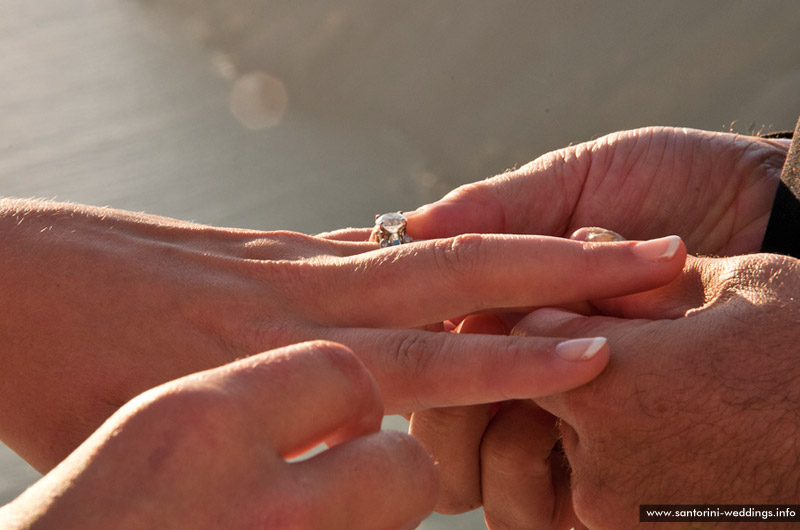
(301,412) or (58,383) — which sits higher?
(58,383)

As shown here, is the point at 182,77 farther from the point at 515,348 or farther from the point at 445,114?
the point at 515,348

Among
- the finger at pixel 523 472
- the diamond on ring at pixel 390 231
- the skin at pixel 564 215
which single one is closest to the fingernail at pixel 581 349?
the skin at pixel 564 215

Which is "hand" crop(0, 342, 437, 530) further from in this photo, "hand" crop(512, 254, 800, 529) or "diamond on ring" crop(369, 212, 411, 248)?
"diamond on ring" crop(369, 212, 411, 248)

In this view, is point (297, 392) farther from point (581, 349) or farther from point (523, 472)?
point (523, 472)

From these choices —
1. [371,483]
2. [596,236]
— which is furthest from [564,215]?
[371,483]

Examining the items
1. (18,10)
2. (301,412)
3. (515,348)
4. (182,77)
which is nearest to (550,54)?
(182,77)

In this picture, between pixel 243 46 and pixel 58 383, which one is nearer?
pixel 58 383

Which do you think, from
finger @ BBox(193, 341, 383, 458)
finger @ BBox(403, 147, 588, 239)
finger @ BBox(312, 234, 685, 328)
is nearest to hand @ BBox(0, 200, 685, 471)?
finger @ BBox(312, 234, 685, 328)

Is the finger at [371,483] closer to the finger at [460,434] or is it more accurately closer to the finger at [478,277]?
the finger at [478,277]
